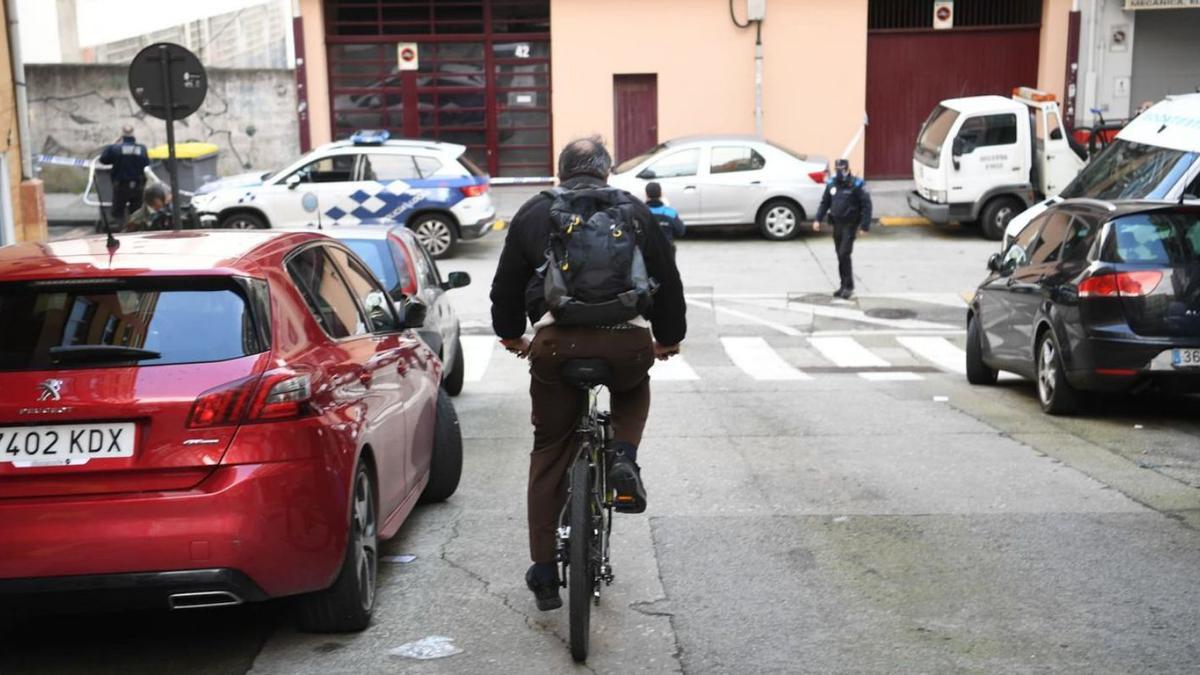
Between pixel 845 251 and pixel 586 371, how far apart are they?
552 inches

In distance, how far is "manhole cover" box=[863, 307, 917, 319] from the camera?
708 inches

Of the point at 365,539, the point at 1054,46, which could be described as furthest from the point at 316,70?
the point at 365,539

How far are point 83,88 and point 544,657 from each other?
2521cm

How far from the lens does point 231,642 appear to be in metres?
5.55

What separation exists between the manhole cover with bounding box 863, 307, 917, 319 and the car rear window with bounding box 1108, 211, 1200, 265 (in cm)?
774

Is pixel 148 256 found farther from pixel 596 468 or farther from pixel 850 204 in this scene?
pixel 850 204

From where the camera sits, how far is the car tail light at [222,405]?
5008 mm

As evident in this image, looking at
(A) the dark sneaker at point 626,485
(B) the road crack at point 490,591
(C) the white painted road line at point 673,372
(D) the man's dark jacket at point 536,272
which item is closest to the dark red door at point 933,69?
(C) the white painted road line at point 673,372

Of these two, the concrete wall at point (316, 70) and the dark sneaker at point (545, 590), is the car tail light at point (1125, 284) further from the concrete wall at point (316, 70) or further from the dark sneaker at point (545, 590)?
the concrete wall at point (316, 70)

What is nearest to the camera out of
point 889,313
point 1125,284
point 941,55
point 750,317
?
point 1125,284

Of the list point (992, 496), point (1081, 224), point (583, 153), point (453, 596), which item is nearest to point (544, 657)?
point (453, 596)

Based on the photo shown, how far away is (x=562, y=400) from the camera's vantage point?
5410 millimetres

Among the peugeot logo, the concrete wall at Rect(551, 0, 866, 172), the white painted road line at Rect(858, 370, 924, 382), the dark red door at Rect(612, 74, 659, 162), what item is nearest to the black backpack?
the peugeot logo

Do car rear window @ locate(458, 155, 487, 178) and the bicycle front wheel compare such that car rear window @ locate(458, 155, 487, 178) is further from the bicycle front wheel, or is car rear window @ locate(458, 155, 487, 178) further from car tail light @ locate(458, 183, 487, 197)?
the bicycle front wheel
